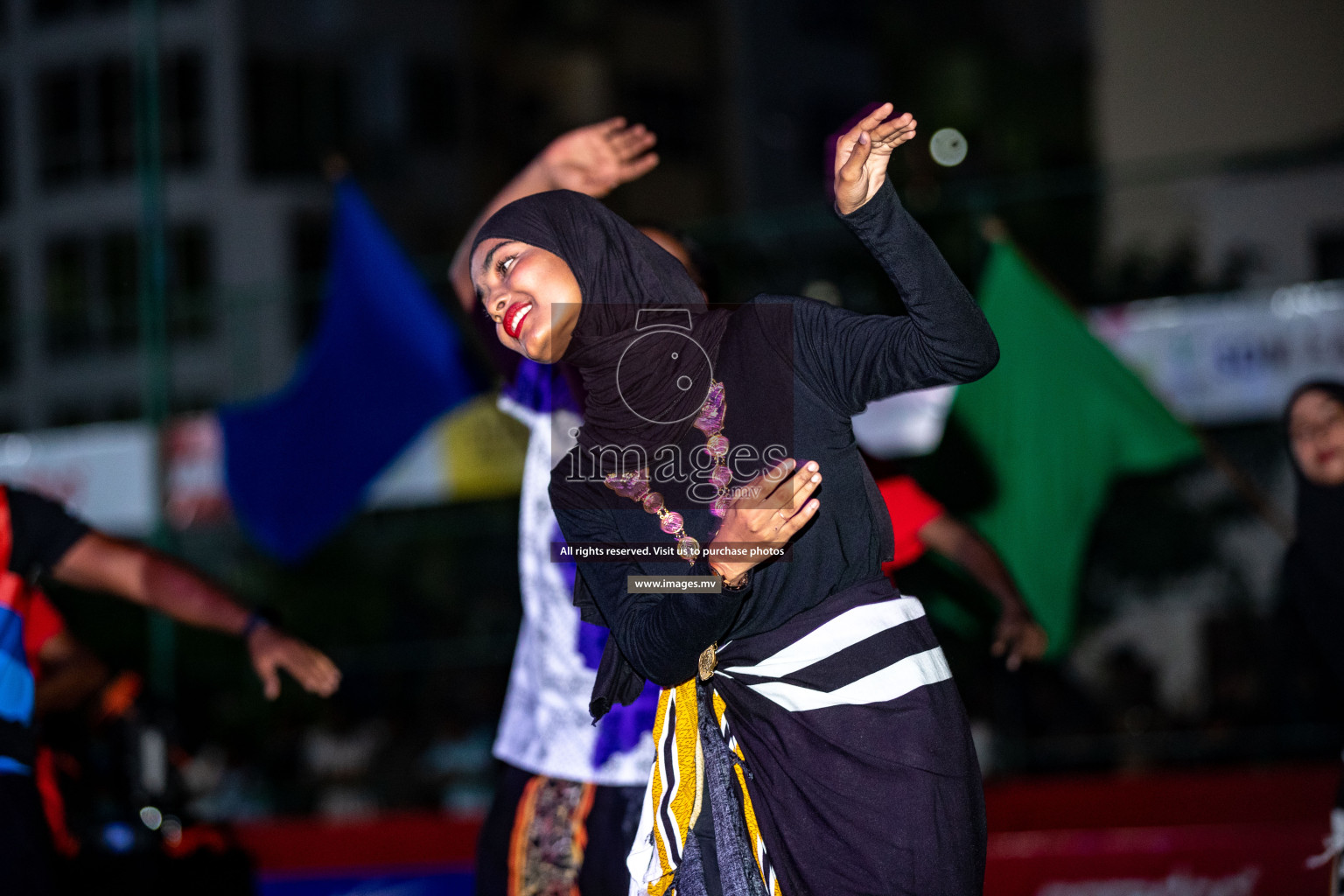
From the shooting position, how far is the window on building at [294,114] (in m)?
22.5

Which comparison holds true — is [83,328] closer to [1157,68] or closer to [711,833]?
[711,833]

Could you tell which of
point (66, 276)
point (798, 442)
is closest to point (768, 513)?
point (798, 442)

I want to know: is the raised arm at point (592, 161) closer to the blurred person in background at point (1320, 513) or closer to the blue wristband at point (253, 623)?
the blue wristband at point (253, 623)

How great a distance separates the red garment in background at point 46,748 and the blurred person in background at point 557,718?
3.11 ft

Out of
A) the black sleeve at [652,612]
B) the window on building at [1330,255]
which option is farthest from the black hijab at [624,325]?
the window on building at [1330,255]

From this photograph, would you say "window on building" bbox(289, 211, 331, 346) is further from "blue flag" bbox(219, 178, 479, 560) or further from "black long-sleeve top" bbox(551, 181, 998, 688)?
"black long-sleeve top" bbox(551, 181, 998, 688)

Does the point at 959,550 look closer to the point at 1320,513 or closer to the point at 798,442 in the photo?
the point at 1320,513

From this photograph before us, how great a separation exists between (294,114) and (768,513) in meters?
23.3

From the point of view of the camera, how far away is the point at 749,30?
24594 millimetres

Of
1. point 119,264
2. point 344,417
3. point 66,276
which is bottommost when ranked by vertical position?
point 344,417

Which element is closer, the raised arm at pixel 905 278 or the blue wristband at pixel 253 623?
the raised arm at pixel 905 278

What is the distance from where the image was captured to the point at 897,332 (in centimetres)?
183

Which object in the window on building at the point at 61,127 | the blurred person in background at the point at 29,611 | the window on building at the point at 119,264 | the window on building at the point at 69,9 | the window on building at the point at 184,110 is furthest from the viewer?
the window on building at the point at 61,127

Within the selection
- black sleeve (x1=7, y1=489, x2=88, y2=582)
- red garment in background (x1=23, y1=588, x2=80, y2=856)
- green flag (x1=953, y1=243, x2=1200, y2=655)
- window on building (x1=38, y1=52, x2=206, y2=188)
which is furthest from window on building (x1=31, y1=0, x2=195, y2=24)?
black sleeve (x1=7, y1=489, x2=88, y2=582)
